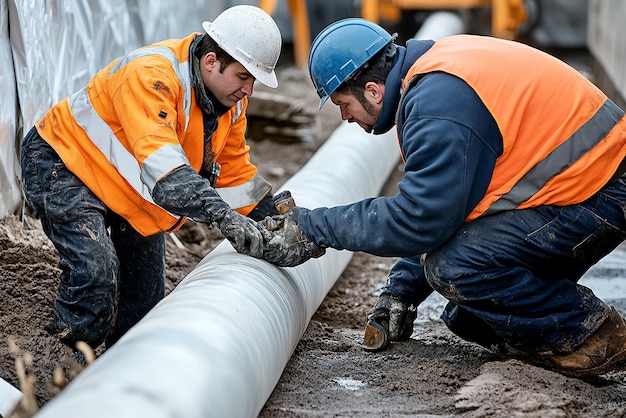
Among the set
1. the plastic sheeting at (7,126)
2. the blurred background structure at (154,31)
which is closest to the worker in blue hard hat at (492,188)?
the plastic sheeting at (7,126)

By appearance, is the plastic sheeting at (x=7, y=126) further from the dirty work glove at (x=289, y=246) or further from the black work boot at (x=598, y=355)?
the black work boot at (x=598, y=355)

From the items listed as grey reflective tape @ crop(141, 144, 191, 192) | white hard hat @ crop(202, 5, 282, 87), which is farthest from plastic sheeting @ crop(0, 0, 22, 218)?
grey reflective tape @ crop(141, 144, 191, 192)

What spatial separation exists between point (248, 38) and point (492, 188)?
3.61 feet

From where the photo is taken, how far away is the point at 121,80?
3.21 m

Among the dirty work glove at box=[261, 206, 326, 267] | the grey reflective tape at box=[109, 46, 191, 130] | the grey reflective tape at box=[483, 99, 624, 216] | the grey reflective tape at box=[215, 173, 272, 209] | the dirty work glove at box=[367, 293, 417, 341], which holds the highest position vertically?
the grey reflective tape at box=[109, 46, 191, 130]

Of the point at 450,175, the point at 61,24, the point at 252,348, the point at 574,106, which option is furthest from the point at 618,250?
the point at 61,24

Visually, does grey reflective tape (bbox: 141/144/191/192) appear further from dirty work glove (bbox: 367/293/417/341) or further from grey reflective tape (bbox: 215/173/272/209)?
dirty work glove (bbox: 367/293/417/341)

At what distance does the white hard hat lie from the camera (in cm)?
329

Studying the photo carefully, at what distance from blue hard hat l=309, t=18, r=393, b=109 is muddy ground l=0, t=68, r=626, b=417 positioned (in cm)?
109

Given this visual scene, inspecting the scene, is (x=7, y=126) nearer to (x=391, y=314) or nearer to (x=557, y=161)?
(x=391, y=314)

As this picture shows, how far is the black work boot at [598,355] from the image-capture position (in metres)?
3.17

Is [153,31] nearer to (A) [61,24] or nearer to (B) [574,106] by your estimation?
(A) [61,24]

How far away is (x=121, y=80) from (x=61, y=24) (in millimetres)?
2149

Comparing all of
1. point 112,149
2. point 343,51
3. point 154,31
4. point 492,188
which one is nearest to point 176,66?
point 112,149
